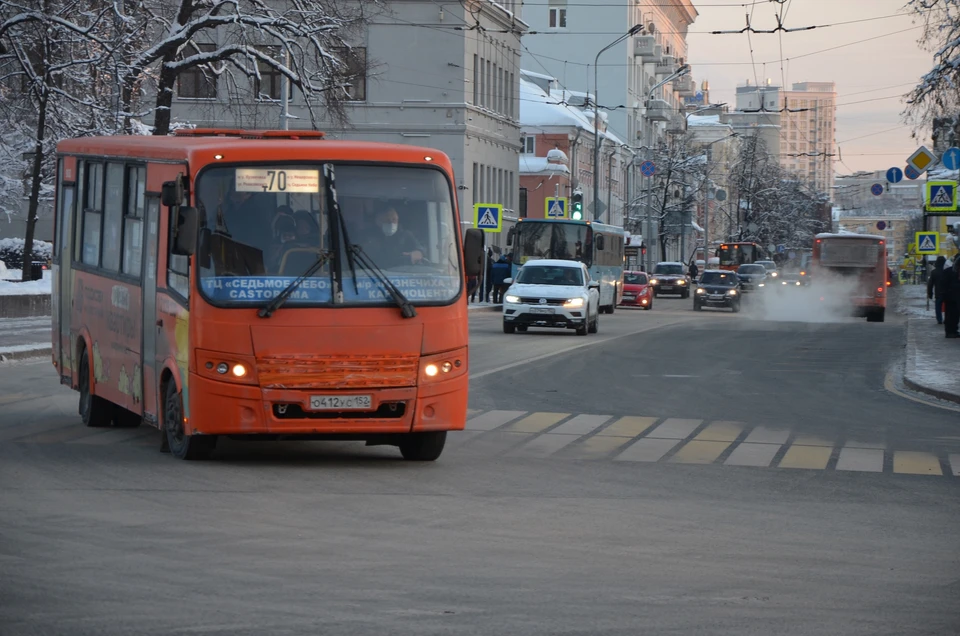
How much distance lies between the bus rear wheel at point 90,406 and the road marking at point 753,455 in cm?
564

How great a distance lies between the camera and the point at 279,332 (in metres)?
12.0

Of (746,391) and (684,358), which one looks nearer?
(746,391)

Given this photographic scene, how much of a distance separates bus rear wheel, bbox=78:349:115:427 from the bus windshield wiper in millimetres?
3622

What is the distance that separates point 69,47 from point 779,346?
17306 mm

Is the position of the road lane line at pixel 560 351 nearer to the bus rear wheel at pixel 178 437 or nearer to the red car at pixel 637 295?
the bus rear wheel at pixel 178 437

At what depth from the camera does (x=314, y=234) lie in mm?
12438

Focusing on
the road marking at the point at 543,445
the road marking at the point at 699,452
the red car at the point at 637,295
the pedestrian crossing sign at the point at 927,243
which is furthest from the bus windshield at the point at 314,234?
the red car at the point at 637,295

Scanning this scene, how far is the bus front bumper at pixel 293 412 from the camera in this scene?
11977 mm

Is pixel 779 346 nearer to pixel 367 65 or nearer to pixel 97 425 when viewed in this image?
pixel 367 65


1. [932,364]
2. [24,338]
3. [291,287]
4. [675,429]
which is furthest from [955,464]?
[24,338]

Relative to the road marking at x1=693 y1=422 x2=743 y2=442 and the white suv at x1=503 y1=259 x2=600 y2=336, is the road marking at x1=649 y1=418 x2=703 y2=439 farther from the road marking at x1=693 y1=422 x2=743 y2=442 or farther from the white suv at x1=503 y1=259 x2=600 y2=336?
the white suv at x1=503 y1=259 x2=600 y2=336

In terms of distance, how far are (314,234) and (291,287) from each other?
1.59 ft

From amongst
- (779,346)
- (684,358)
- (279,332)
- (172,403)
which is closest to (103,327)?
(172,403)

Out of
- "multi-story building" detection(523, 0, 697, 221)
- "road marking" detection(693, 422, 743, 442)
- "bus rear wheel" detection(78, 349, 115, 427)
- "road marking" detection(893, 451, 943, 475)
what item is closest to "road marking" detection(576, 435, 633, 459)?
"road marking" detection(693, 422, 743, 442)
